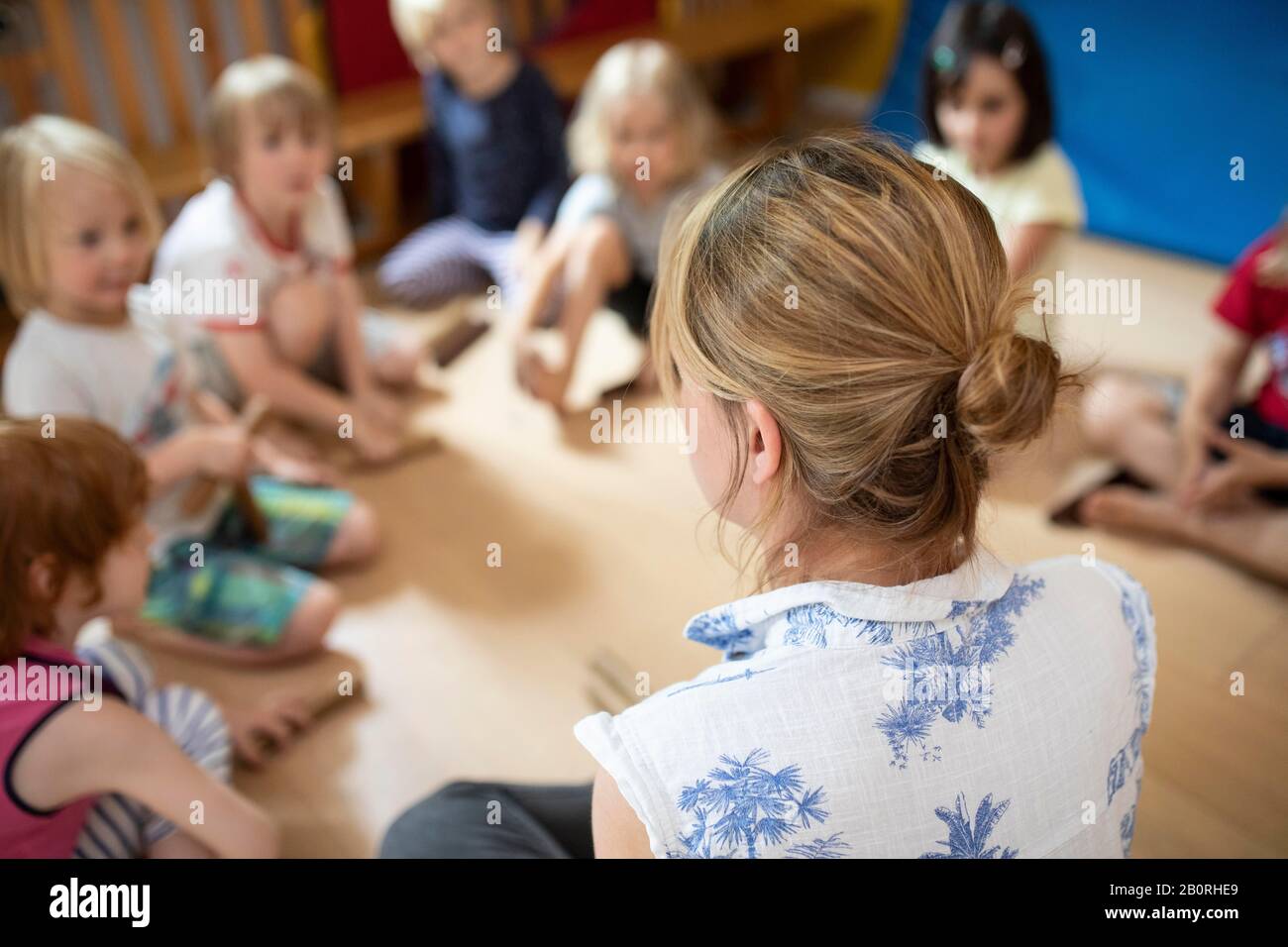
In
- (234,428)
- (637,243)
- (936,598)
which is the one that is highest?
(637,243)

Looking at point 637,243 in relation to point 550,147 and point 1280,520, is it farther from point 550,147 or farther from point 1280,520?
point 1280,520

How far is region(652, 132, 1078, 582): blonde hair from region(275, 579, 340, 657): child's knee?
898 millimetres

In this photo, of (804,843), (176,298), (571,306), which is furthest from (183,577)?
(804,843)

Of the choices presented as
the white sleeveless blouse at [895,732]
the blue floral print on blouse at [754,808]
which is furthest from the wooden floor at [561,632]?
the blue floral print on blouse at [754,808]

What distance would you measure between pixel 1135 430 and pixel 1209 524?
0.67ft

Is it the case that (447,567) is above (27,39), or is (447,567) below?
below

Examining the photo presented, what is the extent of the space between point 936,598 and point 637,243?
142 centimetres

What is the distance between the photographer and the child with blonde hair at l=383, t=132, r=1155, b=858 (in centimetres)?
64

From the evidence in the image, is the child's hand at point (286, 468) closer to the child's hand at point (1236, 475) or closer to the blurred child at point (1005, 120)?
the blurred child at point (1005, 120)

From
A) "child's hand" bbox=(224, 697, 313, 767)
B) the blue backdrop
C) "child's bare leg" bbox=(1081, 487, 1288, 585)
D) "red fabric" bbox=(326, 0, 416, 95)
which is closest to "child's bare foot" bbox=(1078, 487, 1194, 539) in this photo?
"child's bare leg" bbox=(1081, 487, 1288, 585)

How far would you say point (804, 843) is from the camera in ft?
2.08

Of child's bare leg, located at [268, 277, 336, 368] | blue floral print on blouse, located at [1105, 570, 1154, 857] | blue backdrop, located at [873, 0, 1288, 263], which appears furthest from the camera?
blue backdrop, located at [873, 0, 1288, 263]

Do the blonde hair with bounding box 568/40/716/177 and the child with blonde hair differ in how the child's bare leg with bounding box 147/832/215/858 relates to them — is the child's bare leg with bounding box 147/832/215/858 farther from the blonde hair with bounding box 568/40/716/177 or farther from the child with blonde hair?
the blonde hair with bounding box 568/40/716/177

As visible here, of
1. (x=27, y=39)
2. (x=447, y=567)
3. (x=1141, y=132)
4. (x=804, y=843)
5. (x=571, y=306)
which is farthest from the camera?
(x=1141, y=132)
